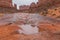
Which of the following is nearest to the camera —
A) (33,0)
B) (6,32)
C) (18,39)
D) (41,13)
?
(18,39)

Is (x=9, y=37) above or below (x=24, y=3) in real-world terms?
below

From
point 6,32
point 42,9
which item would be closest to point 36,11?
point 42,9

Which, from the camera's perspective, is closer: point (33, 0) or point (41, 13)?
point (41, 13)

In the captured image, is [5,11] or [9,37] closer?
[9,37]

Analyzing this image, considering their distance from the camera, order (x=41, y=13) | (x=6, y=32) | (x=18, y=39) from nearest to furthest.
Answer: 1. (x=18, y=39)
2. (x=6, y=32)
3. (x=41, y=13)

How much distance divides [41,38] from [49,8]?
2362mm

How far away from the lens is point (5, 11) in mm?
4594

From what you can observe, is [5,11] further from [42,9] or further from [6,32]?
[6,32]

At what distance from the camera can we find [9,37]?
2414 millimetres

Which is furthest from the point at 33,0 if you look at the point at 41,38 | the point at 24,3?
the point at 41,38

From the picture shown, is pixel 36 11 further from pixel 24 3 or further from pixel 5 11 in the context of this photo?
pixel 5 11

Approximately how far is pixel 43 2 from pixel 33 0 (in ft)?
1.14

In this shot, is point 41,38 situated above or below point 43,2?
below

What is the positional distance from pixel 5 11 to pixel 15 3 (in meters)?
0.40
